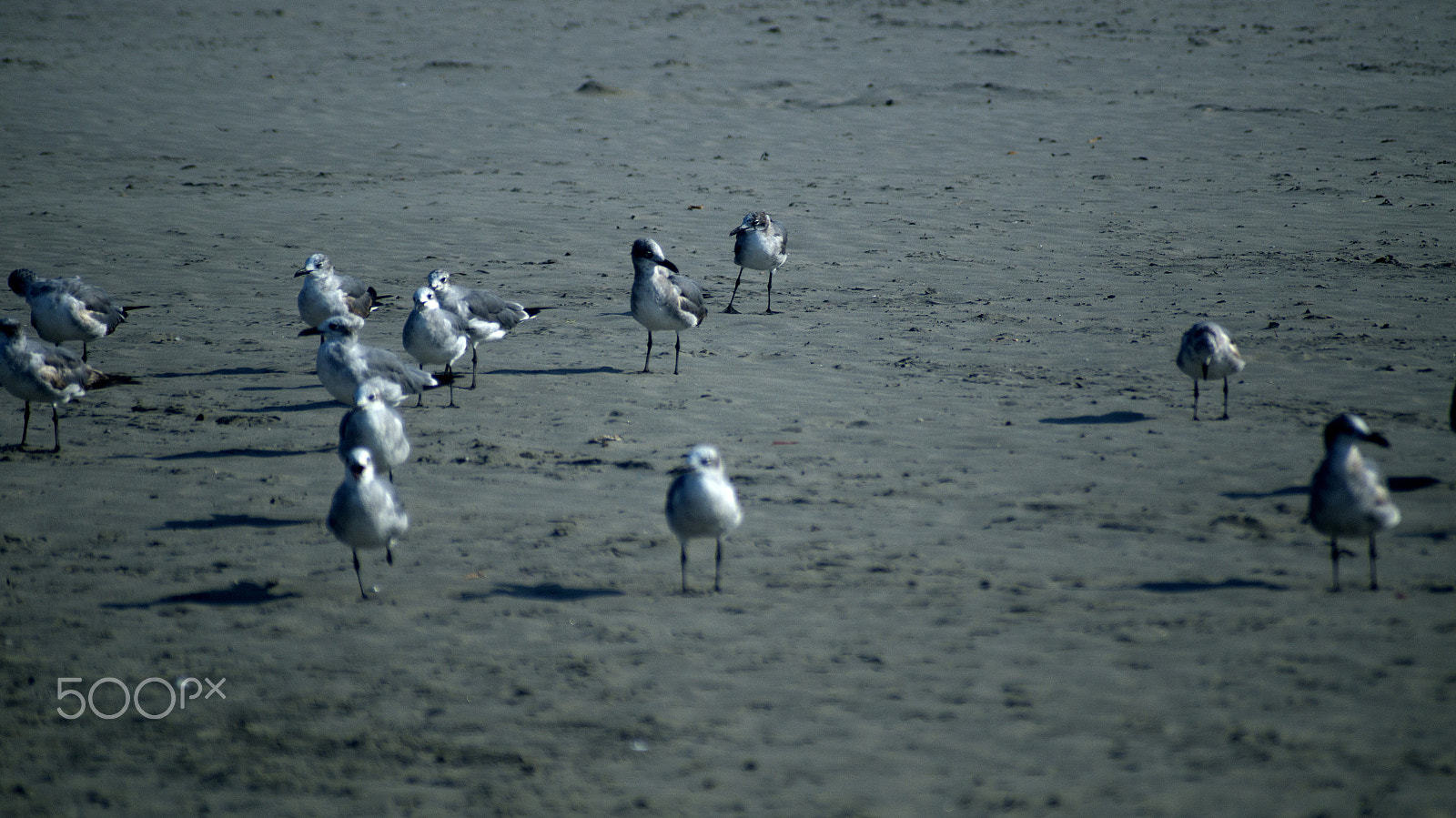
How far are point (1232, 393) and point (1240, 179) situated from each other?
9.93 m

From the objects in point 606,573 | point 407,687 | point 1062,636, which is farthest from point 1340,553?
point 407,687

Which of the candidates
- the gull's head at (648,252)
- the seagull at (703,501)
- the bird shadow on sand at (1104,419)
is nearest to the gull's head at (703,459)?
the seagull at (703,501)

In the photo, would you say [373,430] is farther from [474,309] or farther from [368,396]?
[474,309]

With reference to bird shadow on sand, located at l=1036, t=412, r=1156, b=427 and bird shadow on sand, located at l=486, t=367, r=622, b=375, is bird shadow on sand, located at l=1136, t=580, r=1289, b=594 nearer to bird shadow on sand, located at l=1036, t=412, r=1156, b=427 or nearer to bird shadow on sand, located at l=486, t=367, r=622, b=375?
bird shadow on sand, located at l=1036, t=412, r=1156, b=427

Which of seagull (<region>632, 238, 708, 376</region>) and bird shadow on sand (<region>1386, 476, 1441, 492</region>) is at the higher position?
seagull (<region>632, 238, 708, 376</region>)

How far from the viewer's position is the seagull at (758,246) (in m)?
13.5

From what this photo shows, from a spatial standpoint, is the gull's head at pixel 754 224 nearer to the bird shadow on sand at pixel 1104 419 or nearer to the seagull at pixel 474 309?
the seagull at pixel 474 309

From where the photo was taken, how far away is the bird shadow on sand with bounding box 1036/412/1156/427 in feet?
30.8

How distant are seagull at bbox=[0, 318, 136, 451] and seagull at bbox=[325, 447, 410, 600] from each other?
3.86 metres

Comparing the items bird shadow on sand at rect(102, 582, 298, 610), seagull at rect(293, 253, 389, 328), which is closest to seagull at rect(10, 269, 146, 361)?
seagull at rect(293, 253, 389, 328)

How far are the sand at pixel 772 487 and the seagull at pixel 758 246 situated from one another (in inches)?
19.5

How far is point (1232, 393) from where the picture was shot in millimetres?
10055

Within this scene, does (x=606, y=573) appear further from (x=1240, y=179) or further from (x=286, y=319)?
(x=1240, y=179)

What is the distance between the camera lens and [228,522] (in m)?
7.66
